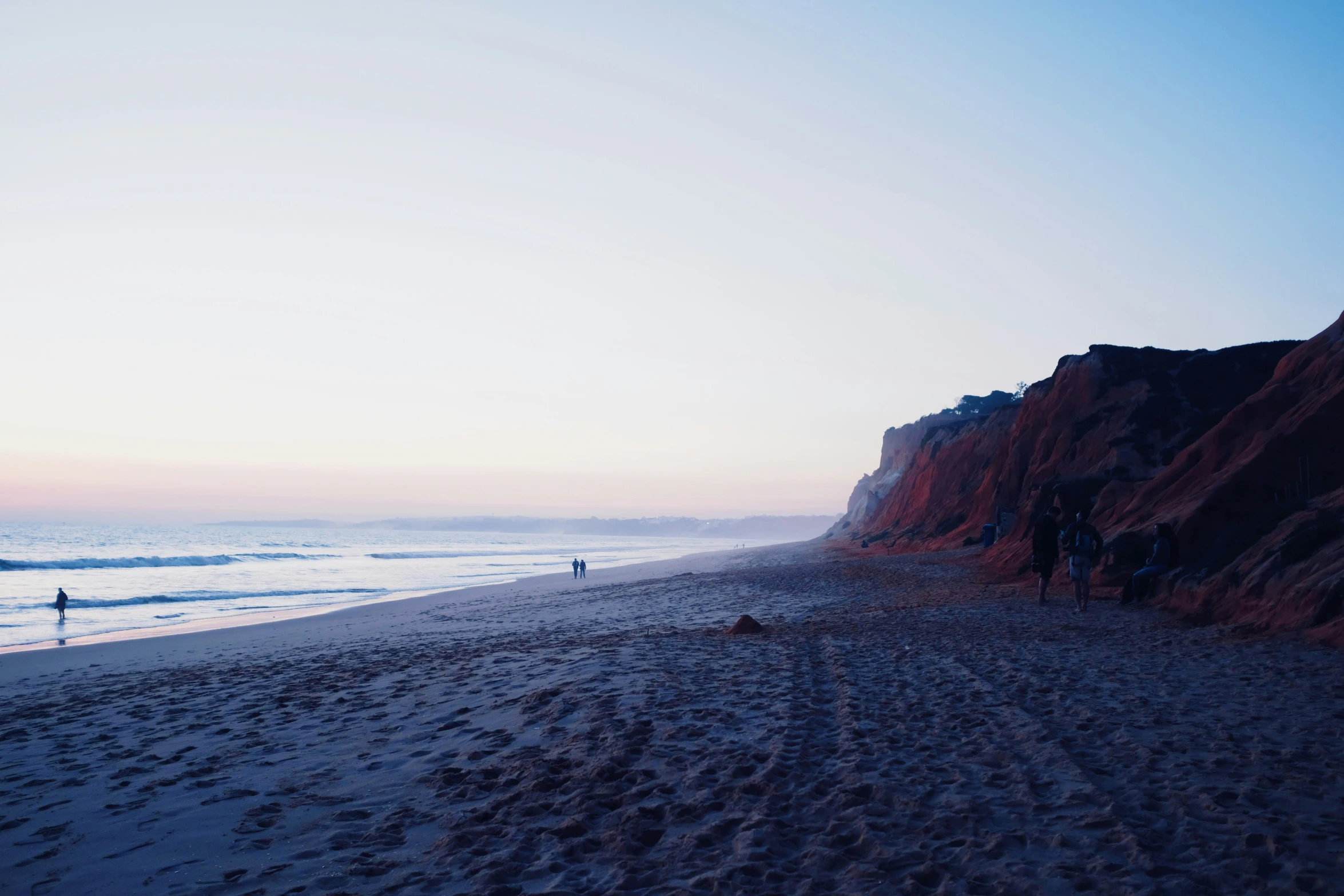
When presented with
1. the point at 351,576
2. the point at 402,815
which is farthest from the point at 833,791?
the point at 351,576

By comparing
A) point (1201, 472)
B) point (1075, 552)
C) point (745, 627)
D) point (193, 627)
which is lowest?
point (193, 627)

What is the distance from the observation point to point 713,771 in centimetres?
579

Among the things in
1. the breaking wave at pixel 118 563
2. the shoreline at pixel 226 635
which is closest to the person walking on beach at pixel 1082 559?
the shoreline at pixel 226 635

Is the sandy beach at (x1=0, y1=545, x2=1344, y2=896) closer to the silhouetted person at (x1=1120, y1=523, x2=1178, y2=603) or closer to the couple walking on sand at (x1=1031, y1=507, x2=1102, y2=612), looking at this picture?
the couple walking on sand at (x1=1031, y1=507, x2=1102, y2=612)

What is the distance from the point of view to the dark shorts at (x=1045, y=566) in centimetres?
1497

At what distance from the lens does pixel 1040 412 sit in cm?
3281

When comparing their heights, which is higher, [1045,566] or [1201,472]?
[1201,472]

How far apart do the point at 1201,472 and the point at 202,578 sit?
42901 millimetres

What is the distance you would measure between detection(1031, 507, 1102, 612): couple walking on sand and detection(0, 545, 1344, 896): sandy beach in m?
1.99

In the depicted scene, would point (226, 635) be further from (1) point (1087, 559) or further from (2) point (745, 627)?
(1) point (1087, 559)

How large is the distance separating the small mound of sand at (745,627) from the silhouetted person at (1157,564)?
6688 millimetres

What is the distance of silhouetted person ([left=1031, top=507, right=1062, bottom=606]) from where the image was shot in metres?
15.0

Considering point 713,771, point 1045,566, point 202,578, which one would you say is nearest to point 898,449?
point 202,578

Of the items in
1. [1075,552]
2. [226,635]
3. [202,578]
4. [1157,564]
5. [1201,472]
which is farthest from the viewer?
[202,578]
